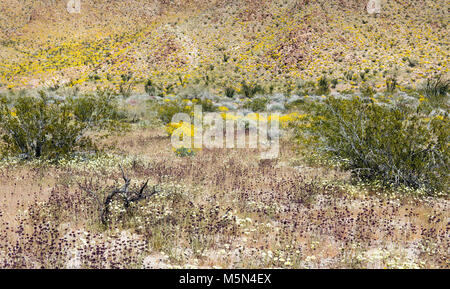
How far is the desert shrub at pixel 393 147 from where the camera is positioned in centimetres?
680

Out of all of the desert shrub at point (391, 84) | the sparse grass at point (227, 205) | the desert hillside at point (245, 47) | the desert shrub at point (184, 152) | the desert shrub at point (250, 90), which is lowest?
the desert shrub at point (184, 152)

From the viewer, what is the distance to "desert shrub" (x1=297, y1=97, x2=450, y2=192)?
6.80 metres

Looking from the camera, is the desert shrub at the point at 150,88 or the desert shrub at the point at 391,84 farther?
the desert shrub at the point at 150,88

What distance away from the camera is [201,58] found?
39.1 m

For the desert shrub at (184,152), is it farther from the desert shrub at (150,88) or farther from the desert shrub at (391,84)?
the desert shrub at (150,88)

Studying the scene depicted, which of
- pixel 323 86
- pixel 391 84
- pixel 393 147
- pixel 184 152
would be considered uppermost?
pixel 391 84

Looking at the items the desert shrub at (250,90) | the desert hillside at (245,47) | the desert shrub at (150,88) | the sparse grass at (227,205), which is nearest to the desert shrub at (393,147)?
the sparse grass at (227,205)

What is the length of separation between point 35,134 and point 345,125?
8.19 meters

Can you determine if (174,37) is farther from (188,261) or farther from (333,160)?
(188,261)

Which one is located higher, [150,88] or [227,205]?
[150,88]

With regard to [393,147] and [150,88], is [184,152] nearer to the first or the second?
[393,147]

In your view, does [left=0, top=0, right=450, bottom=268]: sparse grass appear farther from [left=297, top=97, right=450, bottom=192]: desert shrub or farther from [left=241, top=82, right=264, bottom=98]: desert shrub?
[left=241, top=82, right=264, bottom=98]: desert shrub

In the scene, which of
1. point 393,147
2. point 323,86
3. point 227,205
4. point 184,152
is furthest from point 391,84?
point 227,205

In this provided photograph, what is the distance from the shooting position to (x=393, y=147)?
6938 mm
